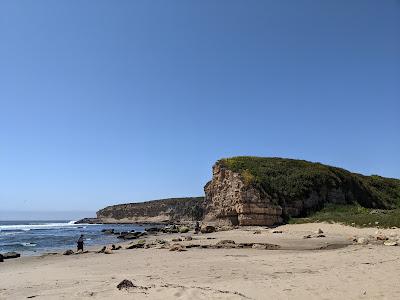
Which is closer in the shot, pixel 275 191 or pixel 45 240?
pixel 45 240

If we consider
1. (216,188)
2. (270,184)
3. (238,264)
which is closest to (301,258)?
(238,264)

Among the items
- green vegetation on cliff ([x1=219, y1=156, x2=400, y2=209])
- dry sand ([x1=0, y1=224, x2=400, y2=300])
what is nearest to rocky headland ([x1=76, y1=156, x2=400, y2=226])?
green vegetation on cliff ([x1=219, y1=156, x2=400, y2=209])

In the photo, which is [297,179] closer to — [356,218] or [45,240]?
[356,218]

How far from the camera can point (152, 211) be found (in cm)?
12069

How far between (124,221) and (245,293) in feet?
396

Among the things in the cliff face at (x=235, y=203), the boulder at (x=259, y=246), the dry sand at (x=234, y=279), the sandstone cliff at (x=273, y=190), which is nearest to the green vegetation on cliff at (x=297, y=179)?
the sandstone cliff at (x=273, y=190)

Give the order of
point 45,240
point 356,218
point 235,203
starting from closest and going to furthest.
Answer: point 356,218 → point 45,240 → point 235,203

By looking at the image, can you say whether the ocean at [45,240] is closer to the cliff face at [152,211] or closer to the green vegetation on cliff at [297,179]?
the green vegetation on cliff at [297,179]

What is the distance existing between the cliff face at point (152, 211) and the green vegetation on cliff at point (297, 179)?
1942 inches

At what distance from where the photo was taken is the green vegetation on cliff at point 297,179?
148 feet

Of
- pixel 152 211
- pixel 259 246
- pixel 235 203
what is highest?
pixel 152 211

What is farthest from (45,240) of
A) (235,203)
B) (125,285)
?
(125,285)

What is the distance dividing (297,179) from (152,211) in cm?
7906

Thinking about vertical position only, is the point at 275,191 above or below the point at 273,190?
below
